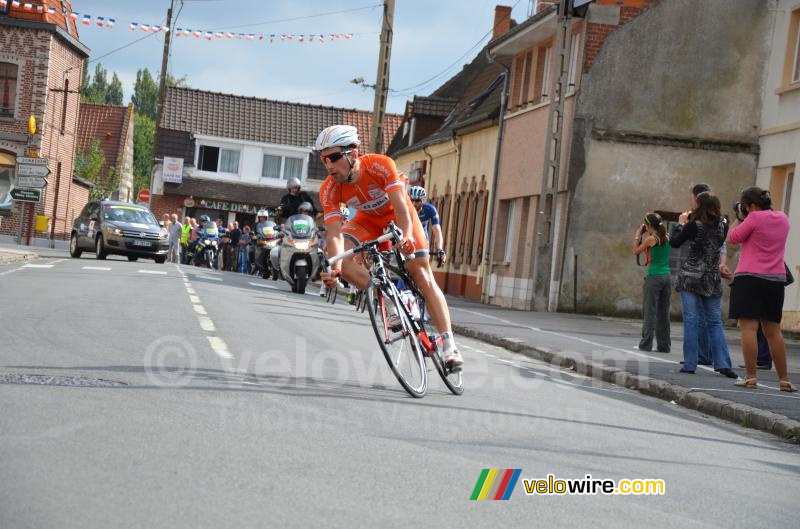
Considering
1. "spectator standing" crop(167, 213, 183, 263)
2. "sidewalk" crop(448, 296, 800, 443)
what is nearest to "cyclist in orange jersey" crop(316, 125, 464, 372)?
"sidewalk" crop(448, 296, 800, 443)

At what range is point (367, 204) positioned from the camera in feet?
31.8

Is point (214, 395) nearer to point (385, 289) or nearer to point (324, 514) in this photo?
point (385, 289)

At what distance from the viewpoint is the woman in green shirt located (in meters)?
16.9

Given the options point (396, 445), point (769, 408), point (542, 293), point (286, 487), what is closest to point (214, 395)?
point (396, 445)

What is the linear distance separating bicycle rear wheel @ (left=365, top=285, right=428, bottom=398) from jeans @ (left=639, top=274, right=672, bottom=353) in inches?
323

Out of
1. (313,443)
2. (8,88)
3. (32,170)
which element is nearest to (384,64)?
(32,170)

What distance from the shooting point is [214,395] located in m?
8.24

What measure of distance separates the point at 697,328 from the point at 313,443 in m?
8.20

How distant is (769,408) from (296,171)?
71.6m

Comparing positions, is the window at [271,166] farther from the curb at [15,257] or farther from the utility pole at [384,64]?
the curb at [15,257]

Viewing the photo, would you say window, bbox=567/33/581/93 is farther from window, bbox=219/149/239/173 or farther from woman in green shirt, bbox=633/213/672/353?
window, bbox=219/149/239/173

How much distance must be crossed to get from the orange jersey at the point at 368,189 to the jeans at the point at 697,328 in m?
5.34

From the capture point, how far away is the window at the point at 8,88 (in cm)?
5541

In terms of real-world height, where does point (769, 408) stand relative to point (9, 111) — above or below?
below
